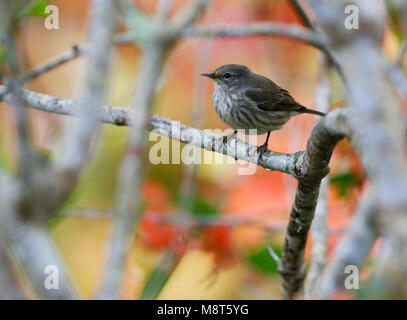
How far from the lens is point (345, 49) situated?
3.19 feet

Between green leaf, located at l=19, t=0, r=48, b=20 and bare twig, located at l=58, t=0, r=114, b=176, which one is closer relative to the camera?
bare twig, located at l=58, t=0, r=114, b=176

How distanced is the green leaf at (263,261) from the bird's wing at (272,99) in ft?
3.68

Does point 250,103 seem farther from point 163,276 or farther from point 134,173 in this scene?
point 163,276

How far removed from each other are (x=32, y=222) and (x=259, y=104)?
8.88 feet

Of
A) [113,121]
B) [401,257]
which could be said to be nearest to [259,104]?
[113,121]

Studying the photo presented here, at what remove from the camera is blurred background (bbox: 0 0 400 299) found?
11.8 ft

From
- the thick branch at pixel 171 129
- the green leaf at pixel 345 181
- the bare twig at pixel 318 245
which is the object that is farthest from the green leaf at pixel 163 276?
the green leaf at pixel 345 181

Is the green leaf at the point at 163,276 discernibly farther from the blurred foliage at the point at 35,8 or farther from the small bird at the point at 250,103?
the small bird at the point at 250,103

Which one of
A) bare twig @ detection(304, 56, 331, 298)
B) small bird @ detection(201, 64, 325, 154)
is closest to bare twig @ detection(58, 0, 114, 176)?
bare twig @ detection(304, 56, 331, 298)

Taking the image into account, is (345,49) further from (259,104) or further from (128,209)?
(259,104)

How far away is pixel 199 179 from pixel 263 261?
158 cm

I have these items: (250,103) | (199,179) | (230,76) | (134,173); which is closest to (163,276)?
(134,173)

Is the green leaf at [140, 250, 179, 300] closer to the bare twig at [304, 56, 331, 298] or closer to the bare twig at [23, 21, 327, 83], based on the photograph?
the bare twig at [304, 56, 331, 298]

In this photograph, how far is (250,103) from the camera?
12.6ft
